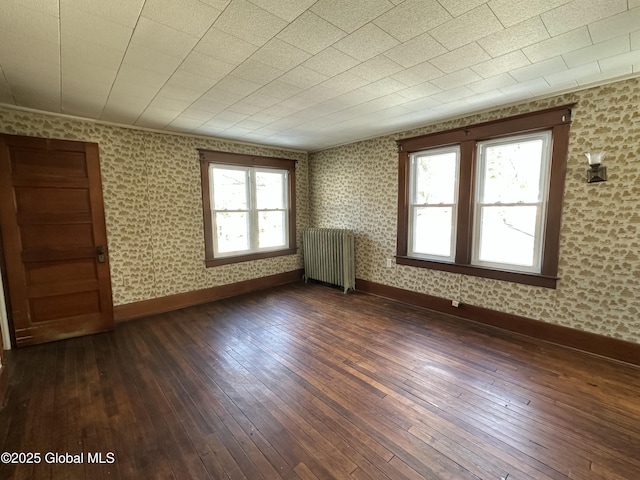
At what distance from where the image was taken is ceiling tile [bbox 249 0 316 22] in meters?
1.46

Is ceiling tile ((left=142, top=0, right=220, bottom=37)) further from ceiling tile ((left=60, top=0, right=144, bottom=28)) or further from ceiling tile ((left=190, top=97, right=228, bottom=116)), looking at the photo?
ceiling tile ((left=190, top=97, right=228, bottom=116))

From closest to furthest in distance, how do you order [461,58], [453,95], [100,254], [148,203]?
1. [461,58]
2. [453,95]
3. [100,254]
4. [148,203]

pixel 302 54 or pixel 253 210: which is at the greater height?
pixel 302 54

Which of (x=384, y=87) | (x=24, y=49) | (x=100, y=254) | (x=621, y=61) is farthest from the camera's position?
(x=100, y=254)

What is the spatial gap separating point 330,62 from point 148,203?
3076mm

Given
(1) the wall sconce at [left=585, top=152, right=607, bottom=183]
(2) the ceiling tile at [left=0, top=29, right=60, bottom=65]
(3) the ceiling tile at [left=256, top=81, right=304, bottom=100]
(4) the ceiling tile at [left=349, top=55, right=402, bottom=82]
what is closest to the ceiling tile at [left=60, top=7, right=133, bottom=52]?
(2) the ceiling tile at [left=0, top=29, right=60, bottom=65]

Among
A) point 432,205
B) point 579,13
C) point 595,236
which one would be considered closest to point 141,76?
point 579,13

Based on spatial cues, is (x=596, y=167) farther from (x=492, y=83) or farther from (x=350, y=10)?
(x=350, y=10)

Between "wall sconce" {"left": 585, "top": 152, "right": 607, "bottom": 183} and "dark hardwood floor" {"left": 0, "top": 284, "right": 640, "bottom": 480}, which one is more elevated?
"wall sconce" {"left": 585, "top": 152, "right": 607, "bottom": 183}

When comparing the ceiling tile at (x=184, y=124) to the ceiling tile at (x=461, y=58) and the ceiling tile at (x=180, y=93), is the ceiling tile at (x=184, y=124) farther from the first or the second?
the ceiling tile at (x=461, y=58)

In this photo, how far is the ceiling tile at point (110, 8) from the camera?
1427mm

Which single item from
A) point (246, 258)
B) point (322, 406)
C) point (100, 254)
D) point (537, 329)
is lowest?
point (322, 406)

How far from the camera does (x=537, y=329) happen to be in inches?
119

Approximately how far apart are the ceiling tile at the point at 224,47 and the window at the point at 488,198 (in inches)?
106
